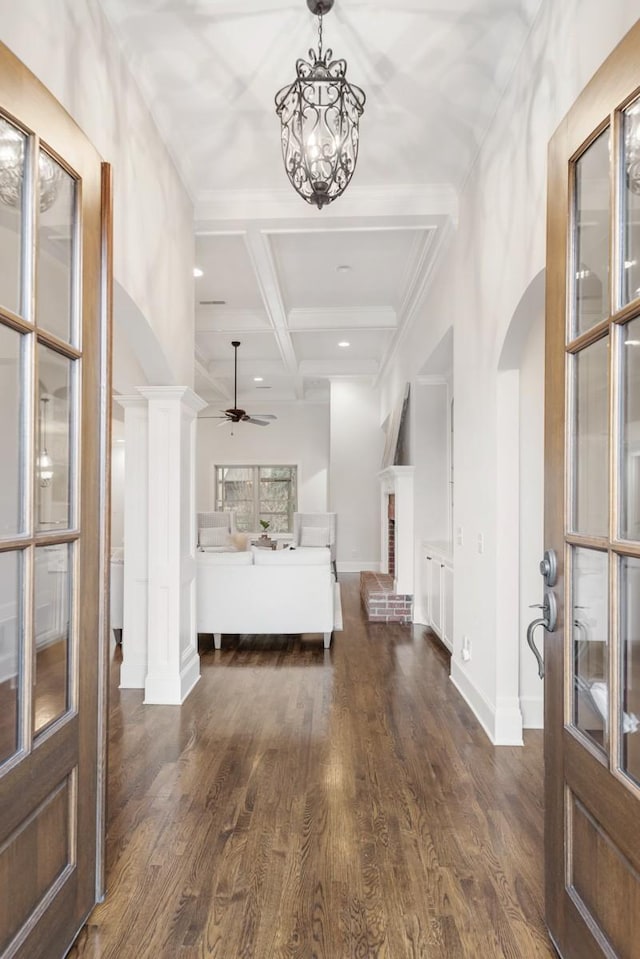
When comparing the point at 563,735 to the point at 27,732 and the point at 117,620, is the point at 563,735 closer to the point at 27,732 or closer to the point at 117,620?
the point at 27,732

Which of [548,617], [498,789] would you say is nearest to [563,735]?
[548,617]

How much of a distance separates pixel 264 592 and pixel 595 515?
4.09m

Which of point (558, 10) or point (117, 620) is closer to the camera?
point (558, 10)

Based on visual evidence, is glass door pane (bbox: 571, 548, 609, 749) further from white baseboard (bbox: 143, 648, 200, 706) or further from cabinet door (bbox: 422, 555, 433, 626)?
cabinet door (bbox: 422, 555, 433, 626)

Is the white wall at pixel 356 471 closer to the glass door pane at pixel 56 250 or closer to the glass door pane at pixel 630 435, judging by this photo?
the glass door pane at pixel 56 250

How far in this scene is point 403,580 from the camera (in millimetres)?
6625

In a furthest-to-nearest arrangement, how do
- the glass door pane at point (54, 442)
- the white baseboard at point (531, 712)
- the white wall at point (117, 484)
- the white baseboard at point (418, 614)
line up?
1. the white wall at point (117, 484)
2. the white baseboard at point (418, 614)
3. the white baseboard at point (531, 712)
4. the glass door pane at point (54, 442)

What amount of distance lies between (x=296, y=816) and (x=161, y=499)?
2.13 metres

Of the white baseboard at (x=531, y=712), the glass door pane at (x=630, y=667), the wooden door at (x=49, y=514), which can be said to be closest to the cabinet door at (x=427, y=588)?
the white baseboard at (x=531, y=712)

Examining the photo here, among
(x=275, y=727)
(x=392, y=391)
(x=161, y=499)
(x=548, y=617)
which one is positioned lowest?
(x=275, y=727)

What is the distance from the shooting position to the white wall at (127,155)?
207cm

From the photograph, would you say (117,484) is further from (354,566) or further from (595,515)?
(595,515)

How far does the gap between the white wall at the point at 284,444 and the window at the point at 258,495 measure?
0.19m

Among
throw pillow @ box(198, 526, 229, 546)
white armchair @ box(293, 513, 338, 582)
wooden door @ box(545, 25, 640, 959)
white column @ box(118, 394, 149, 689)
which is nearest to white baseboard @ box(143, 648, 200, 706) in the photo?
white column @ box(118, 394, 149, 689)
